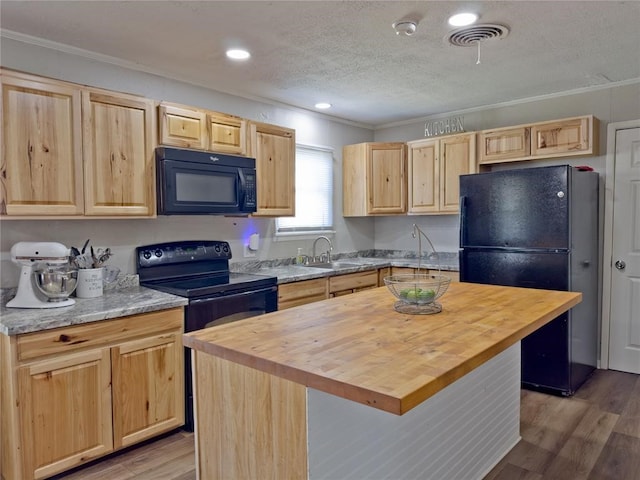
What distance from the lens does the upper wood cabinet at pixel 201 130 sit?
114 inches

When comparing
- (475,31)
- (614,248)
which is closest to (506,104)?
(614,248)

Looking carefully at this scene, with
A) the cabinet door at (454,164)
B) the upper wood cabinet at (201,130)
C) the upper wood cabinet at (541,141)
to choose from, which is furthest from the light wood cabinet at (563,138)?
the upper wood cabinet at (201,130)

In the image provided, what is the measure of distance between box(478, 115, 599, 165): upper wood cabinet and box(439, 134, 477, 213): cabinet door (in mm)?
88

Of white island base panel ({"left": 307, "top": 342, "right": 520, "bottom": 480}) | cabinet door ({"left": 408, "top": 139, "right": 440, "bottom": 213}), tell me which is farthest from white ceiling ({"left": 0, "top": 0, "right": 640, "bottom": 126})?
white island base panel ({"left": 307, "top": 342, "right": 520, "bottom": 480})

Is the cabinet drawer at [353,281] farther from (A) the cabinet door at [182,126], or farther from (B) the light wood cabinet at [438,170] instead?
(A) the cabinet door at [182,126]

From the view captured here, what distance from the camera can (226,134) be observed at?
323 centimetres

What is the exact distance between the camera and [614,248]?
145 inches

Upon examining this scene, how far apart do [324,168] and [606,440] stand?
10.6 feet

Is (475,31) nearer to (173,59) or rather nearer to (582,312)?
(173,59)

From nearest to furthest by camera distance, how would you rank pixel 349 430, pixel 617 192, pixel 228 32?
pixel 349 430, pixel 228 32, pixel 617 192

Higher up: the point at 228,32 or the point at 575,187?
the point at 228,32

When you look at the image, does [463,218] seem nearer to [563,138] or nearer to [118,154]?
[563,138]

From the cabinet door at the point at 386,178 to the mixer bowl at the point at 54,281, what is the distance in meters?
2.91

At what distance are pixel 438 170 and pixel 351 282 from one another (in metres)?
1.41
